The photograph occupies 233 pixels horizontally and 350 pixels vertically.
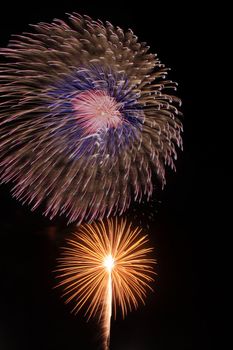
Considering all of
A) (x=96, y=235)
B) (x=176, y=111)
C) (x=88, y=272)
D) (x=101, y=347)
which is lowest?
(x=101, y=347)

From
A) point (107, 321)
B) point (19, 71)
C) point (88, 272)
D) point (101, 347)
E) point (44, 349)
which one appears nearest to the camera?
point (19, 71)

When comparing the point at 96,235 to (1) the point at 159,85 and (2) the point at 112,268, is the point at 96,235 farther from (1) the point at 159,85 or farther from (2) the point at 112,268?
(1) the point at 159,85

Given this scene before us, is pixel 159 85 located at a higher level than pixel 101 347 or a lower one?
higher

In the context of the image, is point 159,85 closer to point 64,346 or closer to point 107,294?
point 107,294

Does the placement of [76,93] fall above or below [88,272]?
above

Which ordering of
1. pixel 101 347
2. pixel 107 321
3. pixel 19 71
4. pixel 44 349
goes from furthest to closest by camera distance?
1. pixel 44 349
2. pixel 101 347
3. pixel 107 321
4. pixel 19 71

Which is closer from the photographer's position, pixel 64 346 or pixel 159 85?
pixel 159 85

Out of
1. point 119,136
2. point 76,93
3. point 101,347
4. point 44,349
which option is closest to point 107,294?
point 101,347

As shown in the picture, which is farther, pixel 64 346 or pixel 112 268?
pixel 64 346

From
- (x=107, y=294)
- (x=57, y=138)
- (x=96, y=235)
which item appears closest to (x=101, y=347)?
(x=107, y=294)
